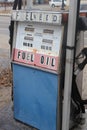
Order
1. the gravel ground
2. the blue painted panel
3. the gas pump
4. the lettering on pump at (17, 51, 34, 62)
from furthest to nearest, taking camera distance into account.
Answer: the gravel ground
the lettering on pump at (17, 51, 34, 62)
the blue painted panel
the gas pump

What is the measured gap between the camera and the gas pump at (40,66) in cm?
328

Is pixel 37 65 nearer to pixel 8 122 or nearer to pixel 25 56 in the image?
pixel 25 56

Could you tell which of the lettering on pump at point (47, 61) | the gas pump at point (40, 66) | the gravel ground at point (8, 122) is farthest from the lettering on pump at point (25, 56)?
the gravel ground at point (8, 122)

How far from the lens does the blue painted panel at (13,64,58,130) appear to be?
3.42 metres

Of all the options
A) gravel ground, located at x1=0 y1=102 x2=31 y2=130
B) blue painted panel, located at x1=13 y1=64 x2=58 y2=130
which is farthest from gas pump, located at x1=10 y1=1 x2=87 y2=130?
gravel ground, located at x1=0 y1=102 x2=31 y2=130

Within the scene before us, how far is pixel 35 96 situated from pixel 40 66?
1.17 ft

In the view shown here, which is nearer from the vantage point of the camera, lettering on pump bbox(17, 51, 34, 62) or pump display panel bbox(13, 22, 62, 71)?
pump display panel bbox(13, 22, 62, 71)

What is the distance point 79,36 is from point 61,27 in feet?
1.25

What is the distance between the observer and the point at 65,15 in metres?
3.11

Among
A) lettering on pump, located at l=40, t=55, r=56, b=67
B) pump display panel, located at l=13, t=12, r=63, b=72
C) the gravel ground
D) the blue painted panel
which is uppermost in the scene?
pump display panel, located at l=13, t=12, r=63, b=72

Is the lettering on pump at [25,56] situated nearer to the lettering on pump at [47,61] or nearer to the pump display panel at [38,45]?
the pump display panel at [38,45]

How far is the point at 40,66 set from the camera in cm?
346

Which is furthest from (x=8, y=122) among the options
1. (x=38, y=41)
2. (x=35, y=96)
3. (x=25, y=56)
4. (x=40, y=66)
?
(x=38, y=41)

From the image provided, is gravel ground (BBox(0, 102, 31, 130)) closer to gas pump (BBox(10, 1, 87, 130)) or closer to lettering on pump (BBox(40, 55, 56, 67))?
gas pump (BBox(10, 1, 87, 130))
